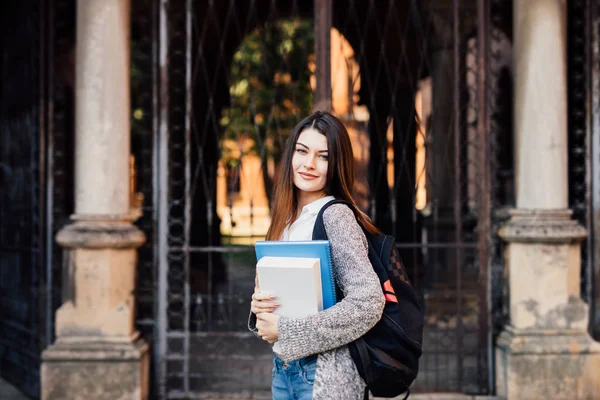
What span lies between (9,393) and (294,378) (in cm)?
431

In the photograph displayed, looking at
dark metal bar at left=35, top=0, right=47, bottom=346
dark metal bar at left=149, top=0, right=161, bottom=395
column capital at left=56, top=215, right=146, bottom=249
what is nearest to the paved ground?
dark metal bar at left=35, top=0, right=47, bottom=346

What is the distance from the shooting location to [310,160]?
2.22m

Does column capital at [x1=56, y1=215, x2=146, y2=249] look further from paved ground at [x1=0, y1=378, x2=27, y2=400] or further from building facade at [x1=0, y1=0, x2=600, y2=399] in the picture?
paved ground at [x1=0, y1=378, x2=27, y2=400]

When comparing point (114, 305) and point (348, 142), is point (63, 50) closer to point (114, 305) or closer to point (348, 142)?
point (114, 305)

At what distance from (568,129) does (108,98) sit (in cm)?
375

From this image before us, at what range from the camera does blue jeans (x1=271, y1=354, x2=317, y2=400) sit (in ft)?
7.06

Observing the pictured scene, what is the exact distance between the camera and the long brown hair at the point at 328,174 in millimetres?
2221

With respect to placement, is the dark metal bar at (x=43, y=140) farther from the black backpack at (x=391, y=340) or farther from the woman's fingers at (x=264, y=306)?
the black backpack at (x=391, y=340)

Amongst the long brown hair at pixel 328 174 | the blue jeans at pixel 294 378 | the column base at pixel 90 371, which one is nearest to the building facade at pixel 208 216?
the column base at pixel 90 371

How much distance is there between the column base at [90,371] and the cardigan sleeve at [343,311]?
307 cm

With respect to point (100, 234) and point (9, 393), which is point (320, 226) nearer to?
point (100, 234)

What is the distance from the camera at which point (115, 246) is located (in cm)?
484

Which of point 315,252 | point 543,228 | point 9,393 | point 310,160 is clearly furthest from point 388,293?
point 9,393

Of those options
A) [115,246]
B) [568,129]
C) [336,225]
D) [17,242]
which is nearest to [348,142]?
[336,225]
